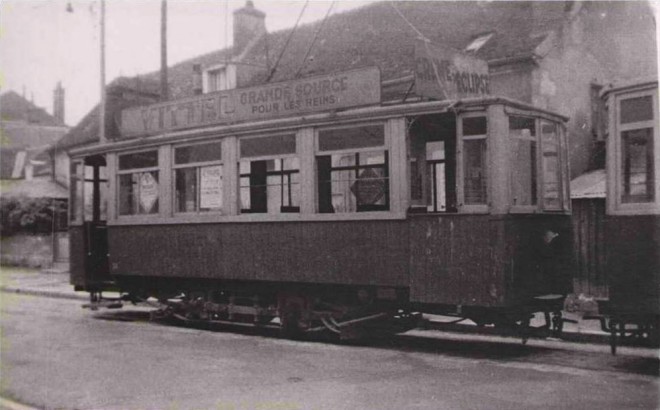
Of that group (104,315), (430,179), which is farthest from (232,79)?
(430,179)

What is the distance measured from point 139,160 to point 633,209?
7.85 m

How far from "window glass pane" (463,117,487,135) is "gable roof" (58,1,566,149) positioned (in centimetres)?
557

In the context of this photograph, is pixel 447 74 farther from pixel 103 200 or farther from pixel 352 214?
pixel 103 200

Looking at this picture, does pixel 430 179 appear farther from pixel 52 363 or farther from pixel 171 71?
pixel 171 71

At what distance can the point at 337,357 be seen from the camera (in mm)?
8523

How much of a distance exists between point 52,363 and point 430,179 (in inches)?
203

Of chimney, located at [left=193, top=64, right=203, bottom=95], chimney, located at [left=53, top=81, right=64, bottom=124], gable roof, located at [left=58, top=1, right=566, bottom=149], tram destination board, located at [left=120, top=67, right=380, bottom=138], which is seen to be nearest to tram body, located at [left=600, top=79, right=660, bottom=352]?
tram destination board, located at [left=120, top=67, right=380, bottom=138]

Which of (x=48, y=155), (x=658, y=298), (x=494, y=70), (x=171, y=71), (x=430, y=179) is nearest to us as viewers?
(x=658, y=298)

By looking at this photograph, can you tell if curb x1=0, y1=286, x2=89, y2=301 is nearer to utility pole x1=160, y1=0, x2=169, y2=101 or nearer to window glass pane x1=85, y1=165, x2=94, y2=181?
window glass pane x1=85, y1=165, x2=94, y2=181

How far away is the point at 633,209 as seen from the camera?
7172mm

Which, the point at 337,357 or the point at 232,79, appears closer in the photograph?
the point at 337,357

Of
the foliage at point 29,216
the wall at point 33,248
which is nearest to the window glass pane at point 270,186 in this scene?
the foliage at point 29,216

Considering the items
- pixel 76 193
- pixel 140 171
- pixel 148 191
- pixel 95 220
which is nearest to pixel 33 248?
pixel 76 193

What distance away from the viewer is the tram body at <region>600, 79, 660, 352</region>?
700 centimetres
